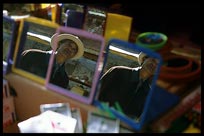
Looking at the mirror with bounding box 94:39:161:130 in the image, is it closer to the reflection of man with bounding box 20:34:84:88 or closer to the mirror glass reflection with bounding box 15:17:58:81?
the reflection of man with bounding box 20:34:84:88

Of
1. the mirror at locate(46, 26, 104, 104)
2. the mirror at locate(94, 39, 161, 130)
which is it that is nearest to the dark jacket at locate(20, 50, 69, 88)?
the mirror at locate(46, 26, 104, 104)

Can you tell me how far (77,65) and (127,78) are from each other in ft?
0.75

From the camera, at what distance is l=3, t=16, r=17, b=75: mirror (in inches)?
55.9

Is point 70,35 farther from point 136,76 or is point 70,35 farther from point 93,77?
point 136,76

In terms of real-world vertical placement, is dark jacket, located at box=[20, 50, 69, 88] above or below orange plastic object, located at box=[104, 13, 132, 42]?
below

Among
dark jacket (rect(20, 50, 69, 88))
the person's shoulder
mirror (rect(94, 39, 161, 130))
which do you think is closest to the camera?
mirror (rect(94, 39, 161, 130))

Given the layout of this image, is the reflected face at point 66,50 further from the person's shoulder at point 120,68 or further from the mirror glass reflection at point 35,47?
the person's shoulder at point 120,68

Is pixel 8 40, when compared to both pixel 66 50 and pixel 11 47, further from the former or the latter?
pixel 66 50

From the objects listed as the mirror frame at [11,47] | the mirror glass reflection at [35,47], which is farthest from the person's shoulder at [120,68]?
the mirror frame at [11,47]

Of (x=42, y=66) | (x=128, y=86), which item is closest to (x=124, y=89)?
(x=128, y=86)

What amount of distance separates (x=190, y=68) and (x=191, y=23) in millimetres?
530

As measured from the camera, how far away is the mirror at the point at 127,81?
41.4 inches

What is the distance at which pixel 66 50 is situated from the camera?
124cm

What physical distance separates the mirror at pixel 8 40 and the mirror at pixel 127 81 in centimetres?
52
